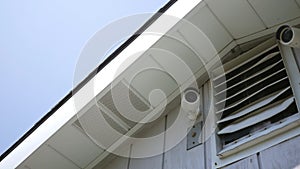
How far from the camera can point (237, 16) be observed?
6.92 ft

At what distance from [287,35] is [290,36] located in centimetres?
3

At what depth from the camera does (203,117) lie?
2.07 m

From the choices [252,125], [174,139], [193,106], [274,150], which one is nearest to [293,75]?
[252,125]

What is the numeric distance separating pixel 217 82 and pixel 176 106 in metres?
0.34

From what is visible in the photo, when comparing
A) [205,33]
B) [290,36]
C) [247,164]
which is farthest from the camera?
[205,33]

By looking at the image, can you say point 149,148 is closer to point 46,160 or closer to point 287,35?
point 46,160

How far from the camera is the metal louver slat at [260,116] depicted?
5.47ft

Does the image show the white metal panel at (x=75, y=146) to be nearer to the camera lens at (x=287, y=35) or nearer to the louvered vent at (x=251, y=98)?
the louvered vent at (x=251, y=98)

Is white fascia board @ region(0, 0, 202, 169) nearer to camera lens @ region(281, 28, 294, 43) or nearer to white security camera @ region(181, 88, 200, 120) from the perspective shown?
white security camera @ region(181, 88, 200, 120)

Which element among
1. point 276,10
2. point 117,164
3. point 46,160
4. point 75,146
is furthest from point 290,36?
point 46,160

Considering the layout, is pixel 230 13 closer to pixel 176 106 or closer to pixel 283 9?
pixel 283 9

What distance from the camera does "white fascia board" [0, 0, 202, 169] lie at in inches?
→ 80.4

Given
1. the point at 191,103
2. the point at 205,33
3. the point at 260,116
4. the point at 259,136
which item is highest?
the point at 205,33

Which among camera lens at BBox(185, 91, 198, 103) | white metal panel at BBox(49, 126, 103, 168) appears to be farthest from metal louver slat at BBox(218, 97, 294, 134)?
white metal panel at BBox(49, 126, 103, 168)
